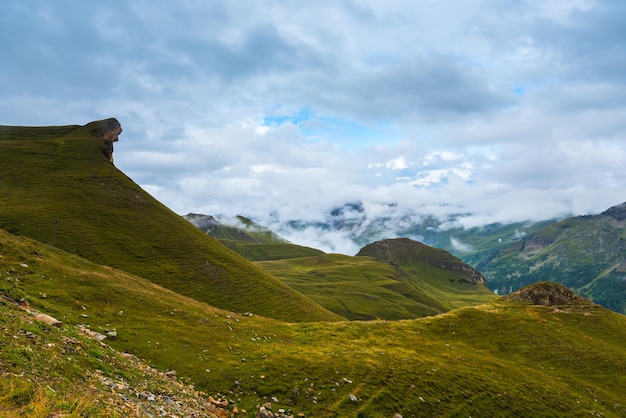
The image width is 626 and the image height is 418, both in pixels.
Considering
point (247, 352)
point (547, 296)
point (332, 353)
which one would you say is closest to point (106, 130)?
point (247, 352)

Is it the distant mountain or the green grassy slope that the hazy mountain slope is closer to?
the distant mountain

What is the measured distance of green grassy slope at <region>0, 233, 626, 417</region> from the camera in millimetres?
33625

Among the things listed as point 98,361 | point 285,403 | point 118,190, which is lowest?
point 285,403

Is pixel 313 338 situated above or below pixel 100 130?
below

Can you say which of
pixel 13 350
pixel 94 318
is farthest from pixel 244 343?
pixel 13 350

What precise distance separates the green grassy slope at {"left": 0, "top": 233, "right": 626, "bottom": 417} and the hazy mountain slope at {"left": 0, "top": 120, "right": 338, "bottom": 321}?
3122 cm

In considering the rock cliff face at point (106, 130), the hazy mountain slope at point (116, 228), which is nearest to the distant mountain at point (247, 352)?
the hazy mountain slope at point (116, 228)

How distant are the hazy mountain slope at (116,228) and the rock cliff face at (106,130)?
1579 cm

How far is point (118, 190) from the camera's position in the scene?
120 metres

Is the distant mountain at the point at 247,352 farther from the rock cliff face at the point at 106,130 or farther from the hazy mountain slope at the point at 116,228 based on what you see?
the rock cliff face at the point at 106,130

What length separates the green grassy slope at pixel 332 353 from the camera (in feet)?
110

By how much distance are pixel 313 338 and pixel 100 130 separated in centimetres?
14976

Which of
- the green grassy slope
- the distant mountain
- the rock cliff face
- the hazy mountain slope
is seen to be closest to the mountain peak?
the distant mountain

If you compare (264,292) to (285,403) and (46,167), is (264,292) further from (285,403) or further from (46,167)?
(46,167)
